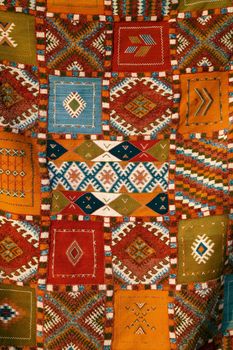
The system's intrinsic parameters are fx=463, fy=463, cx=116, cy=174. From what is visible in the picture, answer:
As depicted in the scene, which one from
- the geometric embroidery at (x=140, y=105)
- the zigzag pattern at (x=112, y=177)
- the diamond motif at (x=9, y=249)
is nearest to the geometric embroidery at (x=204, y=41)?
the geometric embroidery at (x=140, y=105)

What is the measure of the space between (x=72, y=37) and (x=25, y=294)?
905 mm

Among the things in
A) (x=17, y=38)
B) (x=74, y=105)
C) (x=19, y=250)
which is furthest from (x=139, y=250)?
(x=17, y=38)

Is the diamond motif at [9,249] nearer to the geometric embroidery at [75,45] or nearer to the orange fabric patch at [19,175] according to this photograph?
the orange fabric patch at [19,175]

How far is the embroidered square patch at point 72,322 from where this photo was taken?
5.20 ft

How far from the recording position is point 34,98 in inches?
62.9

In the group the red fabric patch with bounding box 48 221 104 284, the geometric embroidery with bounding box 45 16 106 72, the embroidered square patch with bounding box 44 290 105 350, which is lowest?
the embroidered square patch with bounding box 44 290 105 350

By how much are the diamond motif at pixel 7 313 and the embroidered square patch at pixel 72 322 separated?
0.11m

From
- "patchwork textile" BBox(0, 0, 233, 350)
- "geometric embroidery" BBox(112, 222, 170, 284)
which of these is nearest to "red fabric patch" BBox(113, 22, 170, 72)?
"patchwork textile" BBox(0, 0, 233, 350)

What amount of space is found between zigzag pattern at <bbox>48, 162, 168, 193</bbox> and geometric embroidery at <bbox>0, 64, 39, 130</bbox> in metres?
0.21

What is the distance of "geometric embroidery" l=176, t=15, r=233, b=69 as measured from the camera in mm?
1602

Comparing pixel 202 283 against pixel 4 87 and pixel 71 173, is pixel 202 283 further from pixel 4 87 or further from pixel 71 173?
pixel 4 87

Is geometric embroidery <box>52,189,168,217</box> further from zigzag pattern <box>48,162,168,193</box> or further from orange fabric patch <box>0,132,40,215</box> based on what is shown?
orange fabric patch <box>0,132,40,215</box>

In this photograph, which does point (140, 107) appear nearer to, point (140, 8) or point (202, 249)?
point (140, 8)

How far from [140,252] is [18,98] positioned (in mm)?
679
